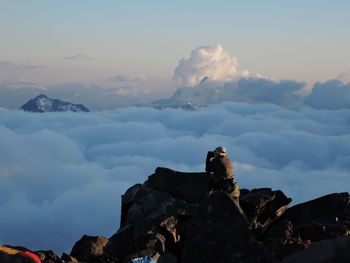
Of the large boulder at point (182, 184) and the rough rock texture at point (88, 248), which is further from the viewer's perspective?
the large boulder at point (182, 184)

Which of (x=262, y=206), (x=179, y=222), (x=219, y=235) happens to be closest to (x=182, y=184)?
(x=179, y=222)

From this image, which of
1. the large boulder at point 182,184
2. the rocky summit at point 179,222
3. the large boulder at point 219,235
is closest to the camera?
the large boulder at point 219,235

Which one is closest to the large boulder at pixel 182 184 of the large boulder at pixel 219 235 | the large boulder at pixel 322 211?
the large boulder at pixel 322 211

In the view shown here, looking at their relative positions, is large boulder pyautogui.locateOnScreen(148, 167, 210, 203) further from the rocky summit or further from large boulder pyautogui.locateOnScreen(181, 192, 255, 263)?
large boulder pyautogui.locateOnScreen(181, 192, 255, 263)

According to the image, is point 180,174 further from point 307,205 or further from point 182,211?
point 307,205

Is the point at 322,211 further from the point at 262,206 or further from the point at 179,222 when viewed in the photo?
the point at 179,222

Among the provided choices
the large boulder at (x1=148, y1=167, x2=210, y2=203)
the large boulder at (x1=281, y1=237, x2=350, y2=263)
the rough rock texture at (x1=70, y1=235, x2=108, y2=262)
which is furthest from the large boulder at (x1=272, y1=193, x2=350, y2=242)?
the large boulder at (x1=281, y1=237, x2=350, y2=263)

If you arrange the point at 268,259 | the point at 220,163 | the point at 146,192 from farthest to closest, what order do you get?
the point at 146,192, the point at 220,163, the point at 268,259

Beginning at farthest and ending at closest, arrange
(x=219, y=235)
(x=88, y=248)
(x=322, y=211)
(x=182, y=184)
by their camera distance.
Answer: (x=182, y=184)
(x=322, y=211)
(x=88, y=248)
(x=219, y=235)

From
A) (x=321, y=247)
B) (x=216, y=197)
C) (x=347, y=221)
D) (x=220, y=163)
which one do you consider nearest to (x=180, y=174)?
(x=220, y=163)

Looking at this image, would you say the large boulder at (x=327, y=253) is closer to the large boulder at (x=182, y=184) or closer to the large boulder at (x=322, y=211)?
the large boulder at (x=322, y=211)

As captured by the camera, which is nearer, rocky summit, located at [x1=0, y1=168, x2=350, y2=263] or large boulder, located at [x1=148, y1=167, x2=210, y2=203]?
rocky summit, located at [x1=0, y1=168, x2=350, y2=263]

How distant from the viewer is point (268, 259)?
9.97 meters

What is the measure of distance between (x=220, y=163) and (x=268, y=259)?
10975 millimetres
